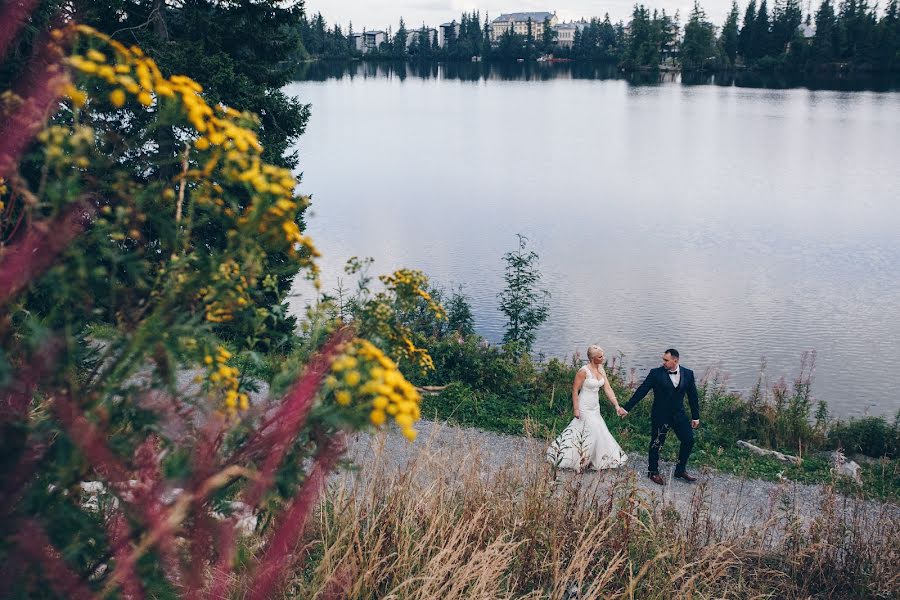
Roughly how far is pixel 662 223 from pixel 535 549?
25969mm

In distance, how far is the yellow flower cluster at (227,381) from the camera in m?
2.66

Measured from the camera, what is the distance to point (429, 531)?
4.63 meters

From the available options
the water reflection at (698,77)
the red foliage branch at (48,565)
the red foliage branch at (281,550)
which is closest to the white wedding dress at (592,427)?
the red foliage branch at (281,550)

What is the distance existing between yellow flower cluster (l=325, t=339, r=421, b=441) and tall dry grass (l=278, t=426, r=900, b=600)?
1967 millimetres

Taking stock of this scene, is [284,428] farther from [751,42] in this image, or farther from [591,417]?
[751,42]

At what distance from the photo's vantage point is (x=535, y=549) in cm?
511

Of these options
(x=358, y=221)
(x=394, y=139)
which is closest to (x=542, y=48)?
(x=394, y=139)

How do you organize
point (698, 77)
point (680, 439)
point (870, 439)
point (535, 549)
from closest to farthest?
point (535, 549)
point (680, 439)
point (870, 439)
point (698, 77)

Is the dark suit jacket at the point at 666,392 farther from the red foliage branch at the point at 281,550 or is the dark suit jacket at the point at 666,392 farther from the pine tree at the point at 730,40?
the pine tree at the point at 730,40

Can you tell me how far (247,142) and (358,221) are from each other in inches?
1052

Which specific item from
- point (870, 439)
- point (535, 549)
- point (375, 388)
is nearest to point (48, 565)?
point (375, 388)

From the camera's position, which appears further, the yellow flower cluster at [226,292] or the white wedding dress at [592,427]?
the white wedding dress at [592,427]

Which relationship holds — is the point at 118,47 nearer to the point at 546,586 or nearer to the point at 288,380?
the point at 288,380

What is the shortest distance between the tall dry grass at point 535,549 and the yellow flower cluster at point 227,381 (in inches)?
62.1
